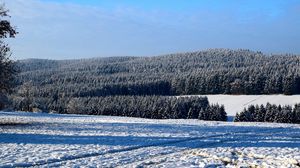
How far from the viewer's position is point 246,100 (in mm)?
132500

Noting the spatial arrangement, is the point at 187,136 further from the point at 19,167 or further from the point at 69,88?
the point at 69,88

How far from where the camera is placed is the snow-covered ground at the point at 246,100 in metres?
122

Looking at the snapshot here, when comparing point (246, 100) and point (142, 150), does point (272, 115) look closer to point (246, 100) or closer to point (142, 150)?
point (246, 100)

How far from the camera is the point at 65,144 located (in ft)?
81.3

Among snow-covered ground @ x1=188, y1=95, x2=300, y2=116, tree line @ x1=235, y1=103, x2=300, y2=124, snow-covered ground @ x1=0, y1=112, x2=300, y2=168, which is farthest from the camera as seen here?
snow-covered ground @ x1=188, y1=95, x2=300, y2=116

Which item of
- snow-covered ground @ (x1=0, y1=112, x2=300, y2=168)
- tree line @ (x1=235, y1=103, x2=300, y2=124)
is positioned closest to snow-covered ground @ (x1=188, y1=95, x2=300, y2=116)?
tree line @ (x1=235, y1=103, x2=300, y2=124)

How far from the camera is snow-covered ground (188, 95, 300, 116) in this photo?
12212 centimetres

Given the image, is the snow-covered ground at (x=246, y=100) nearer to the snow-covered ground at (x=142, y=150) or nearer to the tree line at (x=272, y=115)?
the tree line at (x=272, y=115)

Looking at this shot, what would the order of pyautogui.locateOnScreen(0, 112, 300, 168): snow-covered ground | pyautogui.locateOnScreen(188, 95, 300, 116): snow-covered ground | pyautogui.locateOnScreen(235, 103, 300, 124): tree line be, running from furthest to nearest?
pyautogui.locateOnScreen(188, 95, 300, 116): snow-covered ground
pyautogui.locateOnScreen(235, 103, 300, 124): tree line
pyautogui.locateOnScreen(0, 112, 300, 168): snow-covered ground

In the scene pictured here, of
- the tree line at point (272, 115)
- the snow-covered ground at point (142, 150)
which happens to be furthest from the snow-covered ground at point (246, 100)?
the snow-covered ground at point (142, 150)

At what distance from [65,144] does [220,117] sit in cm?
7422

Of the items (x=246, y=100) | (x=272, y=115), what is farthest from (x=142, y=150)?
(x=246, y=100)

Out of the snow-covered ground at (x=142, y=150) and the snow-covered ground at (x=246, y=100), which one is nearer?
the snow-covered ground at (x=142, y=150)

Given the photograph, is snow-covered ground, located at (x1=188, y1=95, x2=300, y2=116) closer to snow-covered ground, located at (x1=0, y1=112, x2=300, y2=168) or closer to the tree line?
the tree line
